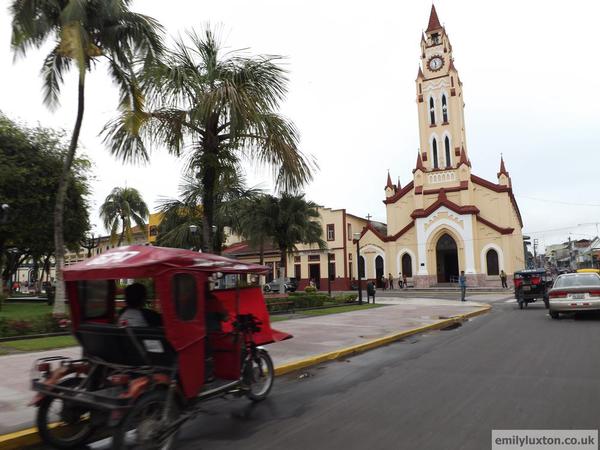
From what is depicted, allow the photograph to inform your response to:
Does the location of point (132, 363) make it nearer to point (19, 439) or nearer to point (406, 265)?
point (19, 439)

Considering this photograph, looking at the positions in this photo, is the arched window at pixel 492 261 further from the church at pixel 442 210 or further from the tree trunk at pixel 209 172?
the tree trunk at pixel 209 172

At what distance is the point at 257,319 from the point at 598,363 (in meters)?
6.05

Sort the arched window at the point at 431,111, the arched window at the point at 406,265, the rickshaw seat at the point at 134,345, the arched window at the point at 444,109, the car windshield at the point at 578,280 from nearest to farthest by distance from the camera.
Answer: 1. the rickshaw seat at the point at 134,345
2. the car windshield at the point at 578,280
3. the arched window at the point at 406,265
4. the arched window at the point at 444,109
5. the arched window at the point at 431,111

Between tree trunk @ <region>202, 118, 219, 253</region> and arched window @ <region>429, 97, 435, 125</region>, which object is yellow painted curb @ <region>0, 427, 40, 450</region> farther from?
arched window @ <region>429, 97, 435, 125</region>

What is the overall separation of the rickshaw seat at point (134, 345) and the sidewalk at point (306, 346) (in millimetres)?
1413

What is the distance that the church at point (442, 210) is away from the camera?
44188 mm

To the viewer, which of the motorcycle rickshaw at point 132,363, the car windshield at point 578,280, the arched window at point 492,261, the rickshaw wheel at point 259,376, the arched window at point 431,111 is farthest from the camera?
the arched window at point 431,111

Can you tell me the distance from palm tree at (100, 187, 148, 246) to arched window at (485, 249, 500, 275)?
33729 mm

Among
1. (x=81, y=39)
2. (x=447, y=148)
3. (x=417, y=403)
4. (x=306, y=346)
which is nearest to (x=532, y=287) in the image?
(x=306, y=346)

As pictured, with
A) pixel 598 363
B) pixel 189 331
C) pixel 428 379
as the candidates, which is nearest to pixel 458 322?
pixel 598 363

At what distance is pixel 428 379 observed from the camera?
23.7ft

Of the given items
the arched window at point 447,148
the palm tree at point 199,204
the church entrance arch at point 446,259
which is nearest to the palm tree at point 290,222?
the palm tree at point 199,204

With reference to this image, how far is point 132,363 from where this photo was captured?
4562 mm

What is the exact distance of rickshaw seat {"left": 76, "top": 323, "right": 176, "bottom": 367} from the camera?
14.6 feet
